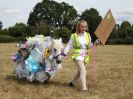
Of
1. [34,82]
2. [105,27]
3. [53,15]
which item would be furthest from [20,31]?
[34,82]

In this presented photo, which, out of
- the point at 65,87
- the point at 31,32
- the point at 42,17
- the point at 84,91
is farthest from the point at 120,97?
the point at 42,17

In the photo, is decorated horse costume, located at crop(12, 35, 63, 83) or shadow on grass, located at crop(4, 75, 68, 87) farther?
shadow on grass, located at crop(4, 75, 68, 87)

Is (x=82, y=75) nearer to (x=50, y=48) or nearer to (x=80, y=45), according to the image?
(x=80, y=45)

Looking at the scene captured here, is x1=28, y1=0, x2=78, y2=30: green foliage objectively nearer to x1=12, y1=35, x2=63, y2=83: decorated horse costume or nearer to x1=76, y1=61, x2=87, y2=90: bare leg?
x1=12, y1=35, x2=63, y2=83: decorated horse costume

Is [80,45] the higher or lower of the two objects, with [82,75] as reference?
higher

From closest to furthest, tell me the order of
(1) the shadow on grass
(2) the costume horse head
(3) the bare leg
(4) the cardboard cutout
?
(3) the bare leg, (2) the costume horse head, (1) the shadow on grass, (4) the cardboard cutout

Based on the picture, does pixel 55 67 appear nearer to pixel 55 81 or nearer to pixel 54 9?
pixel 55 81

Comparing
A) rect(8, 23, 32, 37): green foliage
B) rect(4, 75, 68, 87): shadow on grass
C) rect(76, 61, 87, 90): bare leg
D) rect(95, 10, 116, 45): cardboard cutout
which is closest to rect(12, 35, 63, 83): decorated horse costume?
rect(4, 75, 68, 87): shadow on grass

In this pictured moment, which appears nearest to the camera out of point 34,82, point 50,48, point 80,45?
point 80,45

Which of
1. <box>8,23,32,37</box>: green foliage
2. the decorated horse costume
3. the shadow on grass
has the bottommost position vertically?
the shadow on grass

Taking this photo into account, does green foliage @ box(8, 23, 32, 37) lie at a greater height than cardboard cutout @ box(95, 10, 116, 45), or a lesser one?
greater

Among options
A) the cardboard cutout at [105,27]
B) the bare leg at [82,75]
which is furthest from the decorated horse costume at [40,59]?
the cardboard cutout at [105,27]

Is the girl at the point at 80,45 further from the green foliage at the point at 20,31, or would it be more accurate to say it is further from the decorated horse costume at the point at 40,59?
the green foliage at the point at 20,31

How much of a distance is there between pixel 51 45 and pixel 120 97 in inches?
104
